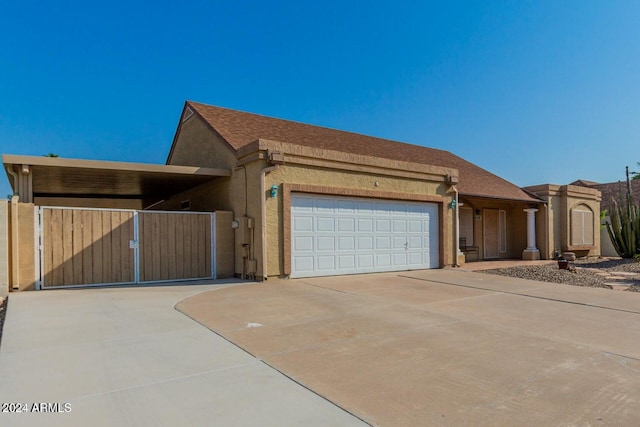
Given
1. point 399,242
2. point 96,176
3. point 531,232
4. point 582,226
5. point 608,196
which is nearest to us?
point 96,176

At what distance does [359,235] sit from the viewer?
12727 mm

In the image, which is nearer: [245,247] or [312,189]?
[245,247]

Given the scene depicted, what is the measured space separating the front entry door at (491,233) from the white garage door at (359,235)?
635 cm

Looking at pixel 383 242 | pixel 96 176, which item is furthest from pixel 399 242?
pixel 96 176

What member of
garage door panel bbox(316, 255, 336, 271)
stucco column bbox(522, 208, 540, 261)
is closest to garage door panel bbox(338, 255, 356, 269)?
garage door panel bbox(316, 255, 336, 271)

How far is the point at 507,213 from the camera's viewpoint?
2116cm

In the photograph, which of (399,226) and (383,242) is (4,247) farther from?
(399,226)

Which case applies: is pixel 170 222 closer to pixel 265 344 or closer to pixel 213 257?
pixel 213 257

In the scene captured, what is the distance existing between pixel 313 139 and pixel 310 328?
11518mm

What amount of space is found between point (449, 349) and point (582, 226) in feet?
67.2

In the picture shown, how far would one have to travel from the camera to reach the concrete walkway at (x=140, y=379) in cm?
311

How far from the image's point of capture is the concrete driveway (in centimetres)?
332

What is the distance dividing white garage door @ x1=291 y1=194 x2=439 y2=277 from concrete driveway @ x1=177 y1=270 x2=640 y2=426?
2.49 metres

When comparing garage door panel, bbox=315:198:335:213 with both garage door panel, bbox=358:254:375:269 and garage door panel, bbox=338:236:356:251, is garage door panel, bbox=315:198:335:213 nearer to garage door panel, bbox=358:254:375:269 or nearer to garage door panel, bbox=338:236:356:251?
garage door panel, bbox=338:236:356:251
